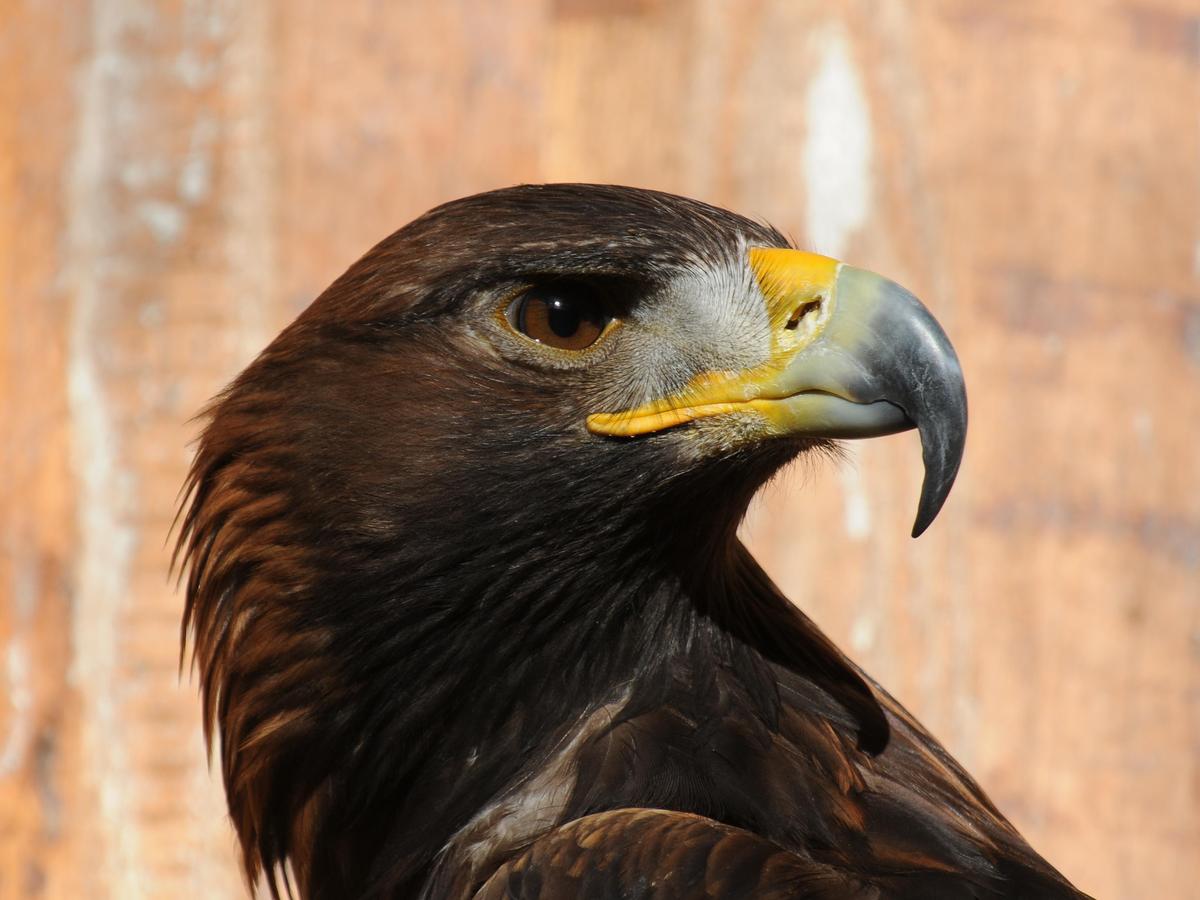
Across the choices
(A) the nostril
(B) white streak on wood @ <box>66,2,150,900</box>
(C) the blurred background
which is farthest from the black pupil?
(B) white streak on wood @ <box>66,2,150,900</box>

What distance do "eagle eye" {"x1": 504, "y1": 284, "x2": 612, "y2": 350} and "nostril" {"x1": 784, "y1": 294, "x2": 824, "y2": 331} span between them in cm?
26

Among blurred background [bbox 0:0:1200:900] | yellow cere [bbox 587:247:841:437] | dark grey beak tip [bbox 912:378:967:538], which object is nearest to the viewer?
dark grey beak tip [bbox 912:378:967:538]

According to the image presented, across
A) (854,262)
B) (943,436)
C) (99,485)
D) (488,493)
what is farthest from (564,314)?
(99,485)

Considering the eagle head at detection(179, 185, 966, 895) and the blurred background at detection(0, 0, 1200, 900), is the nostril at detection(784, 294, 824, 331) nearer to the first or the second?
the eagle head at detection(179, 185, 966, 895)

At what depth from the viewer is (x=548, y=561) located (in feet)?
7.89

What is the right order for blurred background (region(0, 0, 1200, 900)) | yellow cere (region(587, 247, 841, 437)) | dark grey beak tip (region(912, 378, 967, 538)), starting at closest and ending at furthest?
dark grey beak tip (region(912, 378, 967, 538)), yellow cere (region(587, 247, 841, 437)), blurred background (region(0, 0, 1200, 900))

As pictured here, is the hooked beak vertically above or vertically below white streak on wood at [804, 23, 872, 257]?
below

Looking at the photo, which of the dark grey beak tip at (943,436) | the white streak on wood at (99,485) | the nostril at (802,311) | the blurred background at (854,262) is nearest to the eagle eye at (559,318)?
the nostril at (802,311)

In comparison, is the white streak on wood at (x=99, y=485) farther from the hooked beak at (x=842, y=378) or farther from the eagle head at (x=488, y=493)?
the hooked beak at (x=842, y=378)

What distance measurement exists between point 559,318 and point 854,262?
144cm

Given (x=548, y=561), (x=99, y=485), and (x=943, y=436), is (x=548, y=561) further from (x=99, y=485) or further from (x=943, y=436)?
(x=99, y=485)

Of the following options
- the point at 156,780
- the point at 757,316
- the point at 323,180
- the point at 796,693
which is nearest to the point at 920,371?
the point at 757,316

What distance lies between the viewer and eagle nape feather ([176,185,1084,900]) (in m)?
2.26

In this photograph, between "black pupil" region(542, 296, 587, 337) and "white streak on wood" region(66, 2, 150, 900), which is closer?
"black pupil" region(542, 296, 587, 337)
